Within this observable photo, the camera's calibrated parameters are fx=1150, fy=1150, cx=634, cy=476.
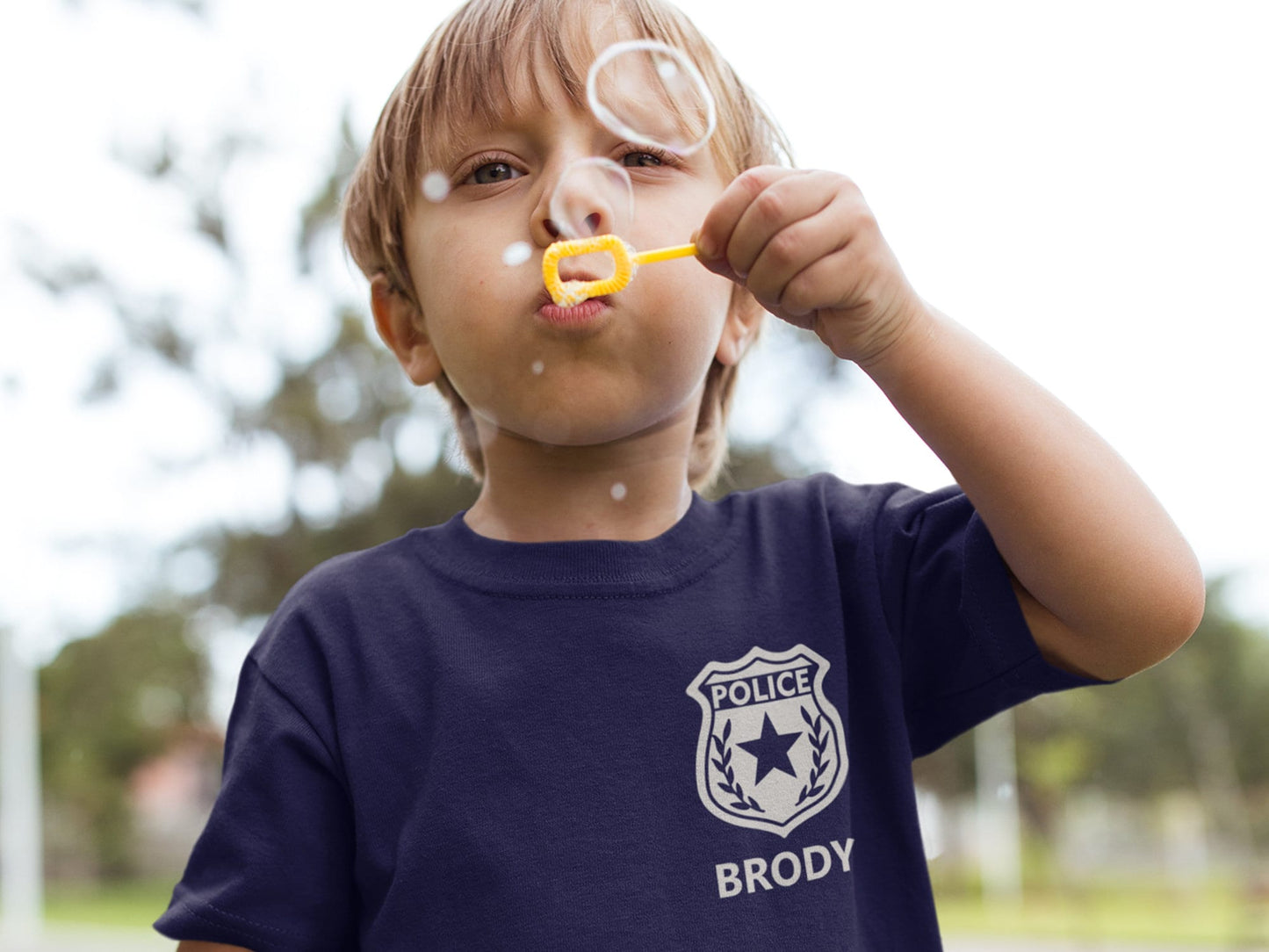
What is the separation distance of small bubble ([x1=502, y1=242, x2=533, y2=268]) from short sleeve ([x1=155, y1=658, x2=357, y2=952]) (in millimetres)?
283

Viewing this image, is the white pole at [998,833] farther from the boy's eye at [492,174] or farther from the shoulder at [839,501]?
the boy's eye at [492,174]

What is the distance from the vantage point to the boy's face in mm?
625

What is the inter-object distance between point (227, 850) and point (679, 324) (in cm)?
39

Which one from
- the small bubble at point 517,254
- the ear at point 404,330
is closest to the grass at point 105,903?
the ear at point 404,330

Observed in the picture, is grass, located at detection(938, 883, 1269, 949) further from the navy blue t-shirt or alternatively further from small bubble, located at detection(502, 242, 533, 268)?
small bubble, located at detection(502, 242, 533, 268)

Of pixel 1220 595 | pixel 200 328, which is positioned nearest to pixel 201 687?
pixel 200 328

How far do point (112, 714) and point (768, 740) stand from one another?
701 centimetres

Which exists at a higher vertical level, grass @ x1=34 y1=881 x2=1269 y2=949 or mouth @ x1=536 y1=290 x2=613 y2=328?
mouth @ x1=536 y1=290 x2=613 y2=328

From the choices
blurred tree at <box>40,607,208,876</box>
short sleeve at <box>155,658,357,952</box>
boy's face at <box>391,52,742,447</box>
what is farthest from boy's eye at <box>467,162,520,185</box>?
blurred tree at <box>40,607,208,876</box>

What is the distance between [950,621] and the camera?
659mm

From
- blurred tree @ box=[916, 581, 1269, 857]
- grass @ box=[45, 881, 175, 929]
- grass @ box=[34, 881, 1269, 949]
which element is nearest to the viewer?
blurred tree @ box=[916, 581, 1269, 857]

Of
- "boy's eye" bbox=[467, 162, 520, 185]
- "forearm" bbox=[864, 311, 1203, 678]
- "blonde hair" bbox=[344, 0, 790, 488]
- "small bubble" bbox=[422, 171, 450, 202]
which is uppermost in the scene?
"blonde hair" bbox=[344, 0, 790, 488]

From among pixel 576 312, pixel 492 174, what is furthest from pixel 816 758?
pixel 492 174

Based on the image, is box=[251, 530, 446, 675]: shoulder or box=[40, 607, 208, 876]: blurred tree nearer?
box=[251, 530, 446, 675]: shoulder
